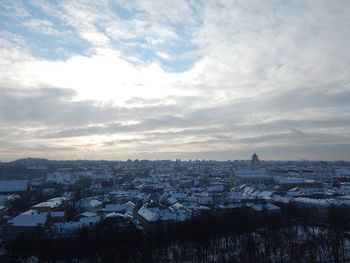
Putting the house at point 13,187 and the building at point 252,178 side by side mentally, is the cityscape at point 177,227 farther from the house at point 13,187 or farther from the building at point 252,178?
the building at point 252,178

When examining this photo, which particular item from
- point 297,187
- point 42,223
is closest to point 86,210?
point 42,223

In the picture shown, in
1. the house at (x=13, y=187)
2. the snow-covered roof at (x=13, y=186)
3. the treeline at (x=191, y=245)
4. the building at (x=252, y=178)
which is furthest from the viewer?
the building at (x=252, y=178)

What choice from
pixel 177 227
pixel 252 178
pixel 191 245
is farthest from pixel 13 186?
pixel 191 245

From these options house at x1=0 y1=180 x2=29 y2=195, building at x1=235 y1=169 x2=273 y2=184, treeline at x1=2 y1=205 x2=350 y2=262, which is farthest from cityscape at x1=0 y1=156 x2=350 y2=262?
building at x1=235 y1=169 x2=273 y2=184

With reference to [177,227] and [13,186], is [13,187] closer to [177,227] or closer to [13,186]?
[13,186]

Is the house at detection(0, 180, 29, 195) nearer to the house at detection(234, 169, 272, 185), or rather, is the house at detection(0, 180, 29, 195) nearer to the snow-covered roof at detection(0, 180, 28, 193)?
the snow-covered roof at detection(0, 180, 28, 193)

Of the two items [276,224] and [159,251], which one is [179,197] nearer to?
[276,224]

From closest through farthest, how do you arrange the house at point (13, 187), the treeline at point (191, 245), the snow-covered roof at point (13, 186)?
1. the treeline at point (191, 245)
2. the house at point (13, 187)
3. the snow-covered roof at point (13, 186)

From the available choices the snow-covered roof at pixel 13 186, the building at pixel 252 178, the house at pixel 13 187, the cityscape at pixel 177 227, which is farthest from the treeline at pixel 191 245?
the building at pixel 252 178
